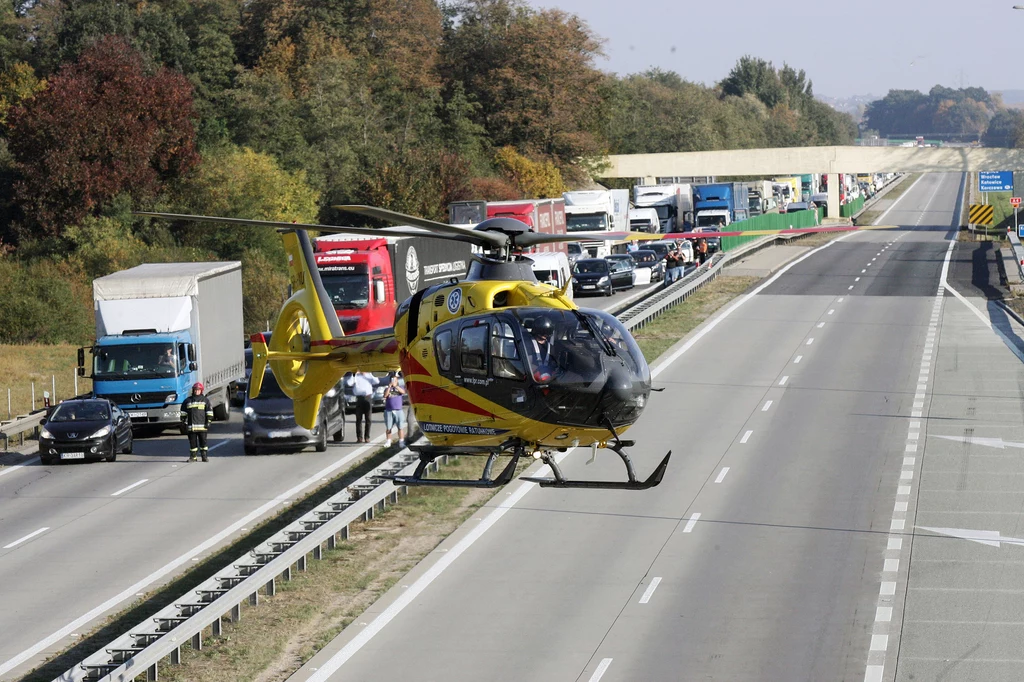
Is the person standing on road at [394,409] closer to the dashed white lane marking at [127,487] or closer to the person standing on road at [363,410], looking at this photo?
the person standing on road at [363,410]

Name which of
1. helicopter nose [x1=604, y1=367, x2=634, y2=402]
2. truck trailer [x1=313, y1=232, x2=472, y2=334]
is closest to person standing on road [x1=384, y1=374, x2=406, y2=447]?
truck trailer [x1=313, y1=232, x2=472, y2=334]

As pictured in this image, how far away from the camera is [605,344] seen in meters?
13.6

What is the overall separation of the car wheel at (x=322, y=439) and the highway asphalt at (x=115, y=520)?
0.16m

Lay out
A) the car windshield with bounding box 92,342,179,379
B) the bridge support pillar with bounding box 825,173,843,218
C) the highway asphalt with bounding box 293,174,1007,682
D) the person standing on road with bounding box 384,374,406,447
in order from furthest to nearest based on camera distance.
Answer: the bridge support pillar with bounding box 825,173,843,218 < the car windshield with bounding box 92,342,179,379 < the person standing on road with bounding box 384,374,406,447 < the highway asphalt with bounding box 293,174,1007,682

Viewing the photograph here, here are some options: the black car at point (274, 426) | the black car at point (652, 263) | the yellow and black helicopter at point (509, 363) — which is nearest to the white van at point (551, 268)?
the black car at point (652, 263)

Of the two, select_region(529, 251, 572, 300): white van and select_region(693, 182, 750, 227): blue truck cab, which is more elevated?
select_region(693, 182, 750, 227): blue truck cab

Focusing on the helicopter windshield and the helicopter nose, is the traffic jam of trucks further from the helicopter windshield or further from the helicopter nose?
the helicopter nose

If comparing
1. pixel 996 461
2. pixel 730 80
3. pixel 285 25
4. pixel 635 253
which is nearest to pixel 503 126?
pixel 285 25

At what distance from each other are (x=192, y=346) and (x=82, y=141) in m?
30.7

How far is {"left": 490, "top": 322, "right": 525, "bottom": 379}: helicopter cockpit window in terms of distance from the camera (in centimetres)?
1377

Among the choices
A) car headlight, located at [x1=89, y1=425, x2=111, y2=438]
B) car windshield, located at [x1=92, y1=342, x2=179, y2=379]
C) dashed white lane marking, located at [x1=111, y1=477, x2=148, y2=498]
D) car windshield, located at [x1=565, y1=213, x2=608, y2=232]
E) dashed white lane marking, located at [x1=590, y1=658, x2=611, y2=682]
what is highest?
car windshield, located at [x1=565, y1=213, x2=608, y2=232]

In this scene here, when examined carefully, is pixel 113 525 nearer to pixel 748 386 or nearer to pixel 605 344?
pixel 605 344

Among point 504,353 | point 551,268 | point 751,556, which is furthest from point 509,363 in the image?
point 551,268

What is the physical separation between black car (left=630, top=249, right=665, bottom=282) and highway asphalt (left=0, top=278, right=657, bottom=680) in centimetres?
3114
